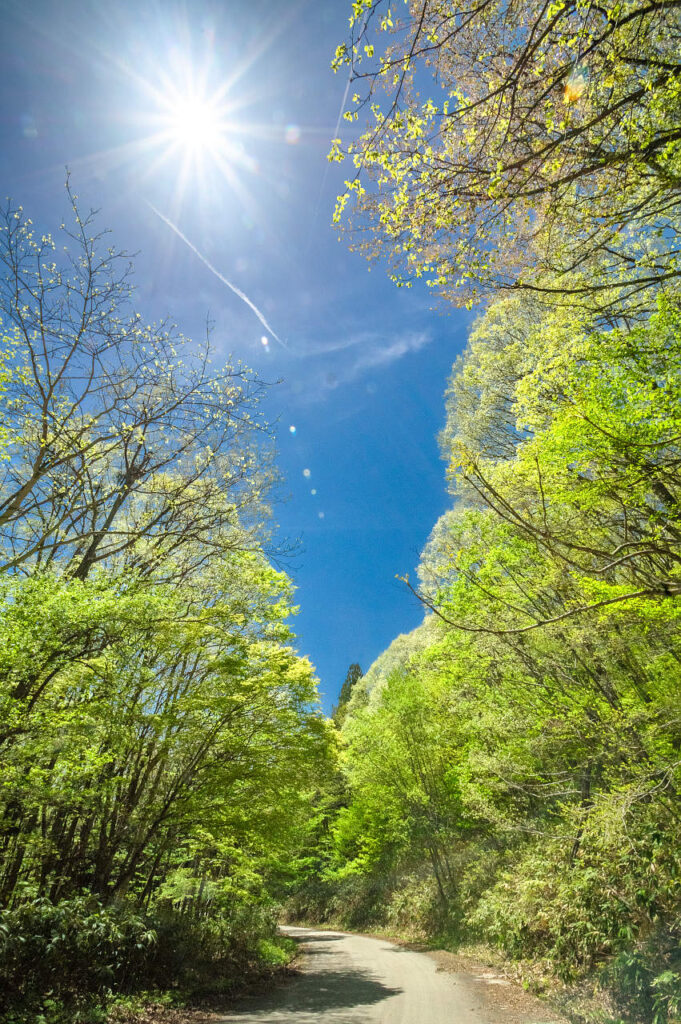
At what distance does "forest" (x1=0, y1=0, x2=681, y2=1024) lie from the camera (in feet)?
12.8

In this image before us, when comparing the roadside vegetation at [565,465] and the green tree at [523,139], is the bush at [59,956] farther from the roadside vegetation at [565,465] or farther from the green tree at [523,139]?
the green tree at [523,139]

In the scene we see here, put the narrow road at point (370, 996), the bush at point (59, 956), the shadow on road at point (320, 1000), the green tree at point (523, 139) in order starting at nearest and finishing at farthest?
the green tree at point (523, 139) → the bush at point (59, 956) → the narrow road at point (370, 996) → the shadow on road at point (320, 1000)

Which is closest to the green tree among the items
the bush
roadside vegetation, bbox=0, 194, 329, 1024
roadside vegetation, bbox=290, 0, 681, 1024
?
roadside vegetation, bbox=290, 0, 681, 1024

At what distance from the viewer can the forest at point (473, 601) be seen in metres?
3.89

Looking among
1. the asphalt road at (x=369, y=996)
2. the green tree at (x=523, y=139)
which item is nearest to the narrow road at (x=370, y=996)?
the asphalt road at (x=369, y=996)

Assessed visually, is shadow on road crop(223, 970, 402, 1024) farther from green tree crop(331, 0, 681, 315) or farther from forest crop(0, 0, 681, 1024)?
green tree crop(331, 0, 681, 315)

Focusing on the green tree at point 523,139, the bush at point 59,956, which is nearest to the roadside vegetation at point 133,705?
the bush at point 59,956

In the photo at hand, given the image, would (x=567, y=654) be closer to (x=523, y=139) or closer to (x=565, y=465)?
(x=565, y=465)

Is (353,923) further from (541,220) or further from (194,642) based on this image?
(541,220)

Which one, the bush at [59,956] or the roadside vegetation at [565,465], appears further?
the bush at [59,956]

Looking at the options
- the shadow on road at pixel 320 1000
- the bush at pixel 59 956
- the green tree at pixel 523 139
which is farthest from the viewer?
the shadow on road at pixel 320 1000

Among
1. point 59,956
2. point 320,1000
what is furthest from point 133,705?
point 320,1000

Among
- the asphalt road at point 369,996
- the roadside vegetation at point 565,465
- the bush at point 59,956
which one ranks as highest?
the roadside vegetation at point 565,465

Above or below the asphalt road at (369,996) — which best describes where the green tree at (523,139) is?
above
